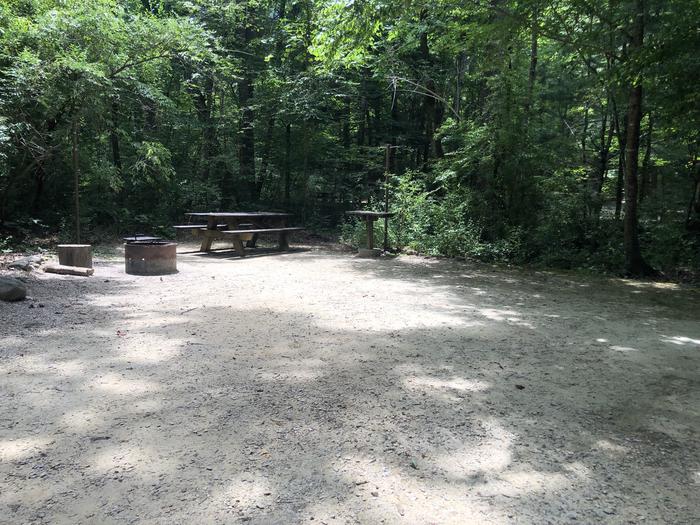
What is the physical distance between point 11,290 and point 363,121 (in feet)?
46.4

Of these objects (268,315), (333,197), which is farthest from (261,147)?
(268,315)

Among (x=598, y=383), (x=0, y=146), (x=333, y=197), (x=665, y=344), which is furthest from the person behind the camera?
(x=333, y=197)

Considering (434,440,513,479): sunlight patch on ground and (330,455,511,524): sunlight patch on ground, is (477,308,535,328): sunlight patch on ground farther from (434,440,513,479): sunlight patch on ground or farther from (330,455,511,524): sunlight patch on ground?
(330,455,511,524): sunlight patch on ground

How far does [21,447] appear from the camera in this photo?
7.39ft

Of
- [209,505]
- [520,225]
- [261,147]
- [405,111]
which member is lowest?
[209,505]

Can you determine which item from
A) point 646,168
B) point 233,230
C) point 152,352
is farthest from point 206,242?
point 646,168

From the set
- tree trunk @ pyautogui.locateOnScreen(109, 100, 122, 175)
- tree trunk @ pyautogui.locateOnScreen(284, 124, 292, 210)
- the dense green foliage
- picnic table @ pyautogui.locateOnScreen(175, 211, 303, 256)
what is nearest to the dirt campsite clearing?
the dense green foliage

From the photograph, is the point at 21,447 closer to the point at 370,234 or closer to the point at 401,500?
the point at 401,500

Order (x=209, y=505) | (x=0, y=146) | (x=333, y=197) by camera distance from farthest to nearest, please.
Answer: (x=333, y=197) → (x=0, y=146) → (x=209, y=505)

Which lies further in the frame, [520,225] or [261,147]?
[261,147]

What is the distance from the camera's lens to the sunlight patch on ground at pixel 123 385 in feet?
9.68

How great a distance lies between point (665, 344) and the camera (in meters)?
4.23

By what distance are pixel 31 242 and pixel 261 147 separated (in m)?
7.98

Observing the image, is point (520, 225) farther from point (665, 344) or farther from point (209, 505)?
point (209, 505)
